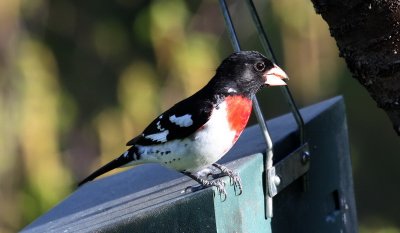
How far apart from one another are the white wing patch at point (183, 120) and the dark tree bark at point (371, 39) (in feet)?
2.26

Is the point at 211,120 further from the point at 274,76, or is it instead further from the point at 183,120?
the point at 274,76

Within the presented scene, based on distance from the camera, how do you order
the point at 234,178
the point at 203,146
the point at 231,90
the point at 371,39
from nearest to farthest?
the point at 371,39 → the point at 234,178 → the point at 203,146 → the point at 231,90

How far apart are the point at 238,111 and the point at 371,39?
751 millimetres

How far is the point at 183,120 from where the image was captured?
300 centimetres

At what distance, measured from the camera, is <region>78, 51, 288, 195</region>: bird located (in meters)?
2.94

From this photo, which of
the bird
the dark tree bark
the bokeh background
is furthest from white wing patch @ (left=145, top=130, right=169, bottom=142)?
the bokeh background

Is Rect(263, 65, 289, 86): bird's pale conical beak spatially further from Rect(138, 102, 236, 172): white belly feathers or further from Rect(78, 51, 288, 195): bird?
Rect(138, 102, 236, 172): white belly feathers

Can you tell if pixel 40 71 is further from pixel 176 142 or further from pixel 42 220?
pixel 176 142

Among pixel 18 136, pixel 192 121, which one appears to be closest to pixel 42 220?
pixel 192 121

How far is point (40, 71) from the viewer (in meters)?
6.73

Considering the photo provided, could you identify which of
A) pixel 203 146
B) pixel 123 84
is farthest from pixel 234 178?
pixel 123 84

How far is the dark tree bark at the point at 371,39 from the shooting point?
2.35 m

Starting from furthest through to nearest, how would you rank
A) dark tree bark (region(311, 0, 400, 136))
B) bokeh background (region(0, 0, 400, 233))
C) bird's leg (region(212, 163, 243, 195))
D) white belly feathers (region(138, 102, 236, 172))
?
bokeh background (region(0, 0, 400, 233)) → white belly feathers (region(138, 102, 236, 172)) → bird's leg (region(212, 163, 243, 195)) → dark tree bark (region(311, 0, 400, 136))

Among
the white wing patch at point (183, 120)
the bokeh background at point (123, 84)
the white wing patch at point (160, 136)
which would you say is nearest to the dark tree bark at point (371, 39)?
the white wing patch at point (183, 120)
